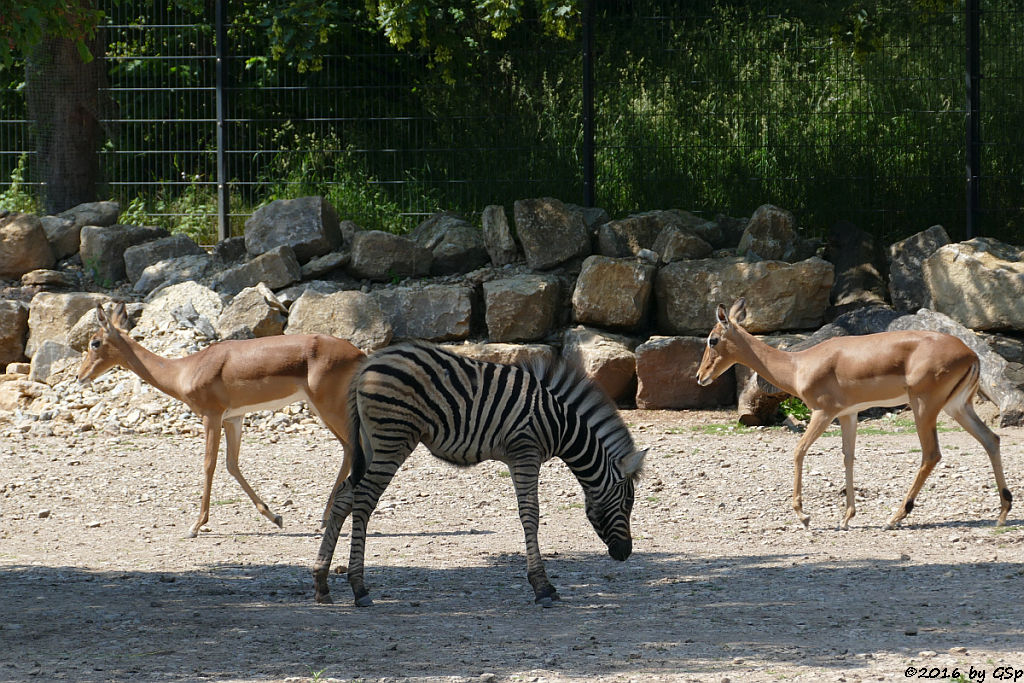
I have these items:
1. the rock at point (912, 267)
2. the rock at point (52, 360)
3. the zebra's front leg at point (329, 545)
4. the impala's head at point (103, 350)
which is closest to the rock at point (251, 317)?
the rock at point (52, 360)

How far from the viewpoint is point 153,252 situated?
13.3 metres

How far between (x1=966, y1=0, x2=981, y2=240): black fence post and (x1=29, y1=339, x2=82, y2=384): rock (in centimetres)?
875

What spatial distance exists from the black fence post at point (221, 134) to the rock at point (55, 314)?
5.18 feet

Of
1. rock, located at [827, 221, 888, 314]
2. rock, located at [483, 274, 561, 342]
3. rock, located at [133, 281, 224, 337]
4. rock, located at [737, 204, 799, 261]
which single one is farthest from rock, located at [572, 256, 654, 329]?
rock, located at [133, 281, 224, 337]

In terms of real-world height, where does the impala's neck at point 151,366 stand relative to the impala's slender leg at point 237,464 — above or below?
above

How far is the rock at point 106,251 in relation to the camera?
1338 cm

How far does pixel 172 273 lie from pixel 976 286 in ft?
25.8

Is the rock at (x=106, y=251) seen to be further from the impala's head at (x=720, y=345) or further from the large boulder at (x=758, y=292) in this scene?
the impala's head at (x=720, y=345)

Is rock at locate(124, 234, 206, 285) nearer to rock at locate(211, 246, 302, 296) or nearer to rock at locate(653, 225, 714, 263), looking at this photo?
rock at locate(211, 246, 302, 296)

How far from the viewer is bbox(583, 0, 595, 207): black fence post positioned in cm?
1282

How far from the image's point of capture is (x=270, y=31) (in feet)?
41.9

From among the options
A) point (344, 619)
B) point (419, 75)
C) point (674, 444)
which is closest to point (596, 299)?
point (674, 444)

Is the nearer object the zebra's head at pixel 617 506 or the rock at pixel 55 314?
the zebra's head at pixel 617 506

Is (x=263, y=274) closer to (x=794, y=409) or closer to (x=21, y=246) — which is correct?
(x=21, y=246)
